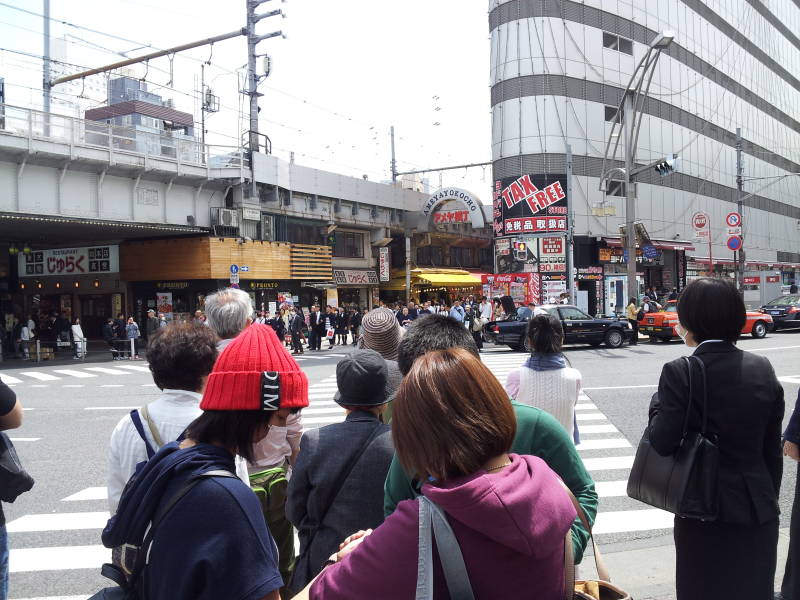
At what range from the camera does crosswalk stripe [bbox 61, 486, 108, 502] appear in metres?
6.79

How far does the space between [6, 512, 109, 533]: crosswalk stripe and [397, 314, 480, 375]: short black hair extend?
14.3ft

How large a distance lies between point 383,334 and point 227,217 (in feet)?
78.7

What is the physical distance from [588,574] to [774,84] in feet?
217

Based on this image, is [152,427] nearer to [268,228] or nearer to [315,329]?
[315,329]

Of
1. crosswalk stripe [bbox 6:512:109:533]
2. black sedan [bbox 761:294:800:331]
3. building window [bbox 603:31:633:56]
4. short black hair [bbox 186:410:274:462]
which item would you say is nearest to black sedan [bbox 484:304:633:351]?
black sedan [bbox 761:294:800:331]

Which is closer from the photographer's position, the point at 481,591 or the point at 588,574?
the point at 481,591

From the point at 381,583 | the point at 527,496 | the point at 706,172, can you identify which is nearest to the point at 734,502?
the point at 527,496

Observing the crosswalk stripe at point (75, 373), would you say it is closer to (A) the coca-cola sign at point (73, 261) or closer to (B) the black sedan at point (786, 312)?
(A) the coca-cola sign at point (73, 261)

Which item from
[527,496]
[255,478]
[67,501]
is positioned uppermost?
[527,496]

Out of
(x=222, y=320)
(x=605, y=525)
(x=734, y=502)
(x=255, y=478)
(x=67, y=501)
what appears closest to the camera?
(x=734, y=502)

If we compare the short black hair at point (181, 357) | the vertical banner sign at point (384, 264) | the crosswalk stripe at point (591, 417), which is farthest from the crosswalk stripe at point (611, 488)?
the vertical banner sign at point (384, 264)

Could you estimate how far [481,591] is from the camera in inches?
59.2

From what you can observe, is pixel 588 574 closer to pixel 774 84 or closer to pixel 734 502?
A: pixel 734 502

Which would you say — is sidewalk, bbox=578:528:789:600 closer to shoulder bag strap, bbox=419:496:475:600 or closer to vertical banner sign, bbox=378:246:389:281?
shoulder bag strap, bbox=419:496:475:600
